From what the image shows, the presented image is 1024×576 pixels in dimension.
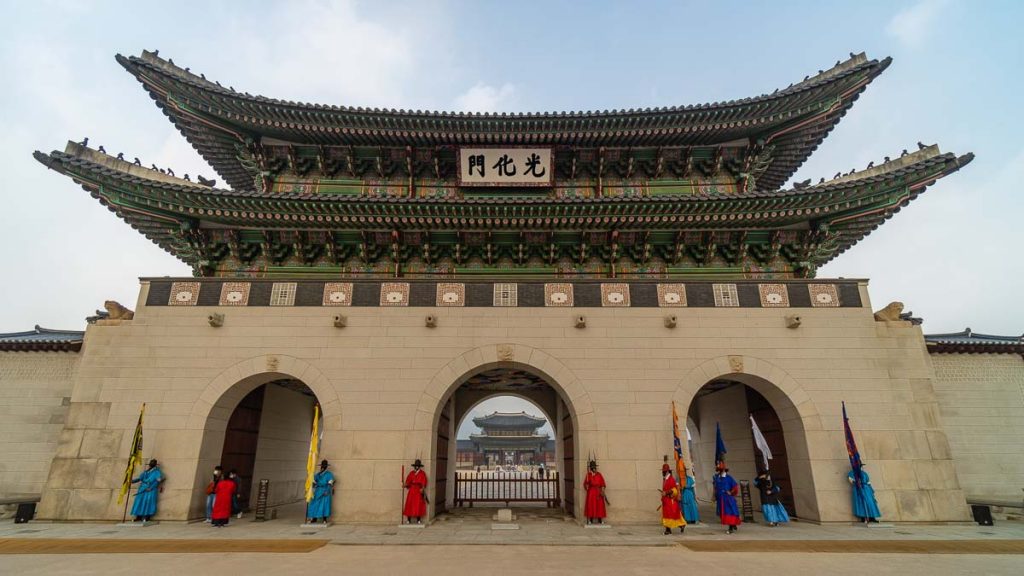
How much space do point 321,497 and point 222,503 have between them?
2.12m

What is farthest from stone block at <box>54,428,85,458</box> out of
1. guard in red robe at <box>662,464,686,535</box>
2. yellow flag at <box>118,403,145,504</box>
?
guard in red robe at <box>662,464,686,535</box>

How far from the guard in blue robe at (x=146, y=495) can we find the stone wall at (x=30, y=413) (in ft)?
13.3

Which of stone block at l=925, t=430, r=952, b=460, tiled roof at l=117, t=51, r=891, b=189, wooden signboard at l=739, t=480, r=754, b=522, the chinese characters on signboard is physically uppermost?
tiled roof at l=117, t=51, r=891, b=189

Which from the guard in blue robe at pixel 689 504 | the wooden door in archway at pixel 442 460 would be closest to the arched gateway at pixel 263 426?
the wooden door in archway at pixel 442 460

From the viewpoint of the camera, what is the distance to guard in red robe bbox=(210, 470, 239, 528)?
10.2 metres

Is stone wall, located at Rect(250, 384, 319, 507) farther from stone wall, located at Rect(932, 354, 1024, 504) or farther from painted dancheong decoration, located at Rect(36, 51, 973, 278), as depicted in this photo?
stone wall, located at Rect(932, 354, 1024, 504)

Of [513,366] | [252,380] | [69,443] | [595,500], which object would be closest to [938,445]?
[595,500]

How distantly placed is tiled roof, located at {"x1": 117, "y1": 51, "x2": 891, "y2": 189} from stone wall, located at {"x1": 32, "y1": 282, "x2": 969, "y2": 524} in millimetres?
5037

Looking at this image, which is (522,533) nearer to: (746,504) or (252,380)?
(746,504)

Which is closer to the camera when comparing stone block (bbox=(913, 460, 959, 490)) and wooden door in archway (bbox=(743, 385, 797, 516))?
stone block (bbox=(913, 460, 959, 490))

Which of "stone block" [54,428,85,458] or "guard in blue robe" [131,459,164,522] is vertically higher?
"stone block" [54,428,85,458]

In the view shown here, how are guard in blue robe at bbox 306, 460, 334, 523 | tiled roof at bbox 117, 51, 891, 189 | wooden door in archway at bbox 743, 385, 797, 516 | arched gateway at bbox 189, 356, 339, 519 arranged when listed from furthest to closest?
tiled roof at bbox 117, 51, 891, 189
wooden door in archway at bbox 743, 385, 797, 516
arched gateway at bbox 189, 356, 339, 519
guard in blue robe at bbox 306, 460, 334, 523

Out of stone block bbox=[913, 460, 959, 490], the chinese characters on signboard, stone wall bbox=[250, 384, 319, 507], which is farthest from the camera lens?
the chinese characters on signboard

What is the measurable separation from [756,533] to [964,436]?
760 centimetres
